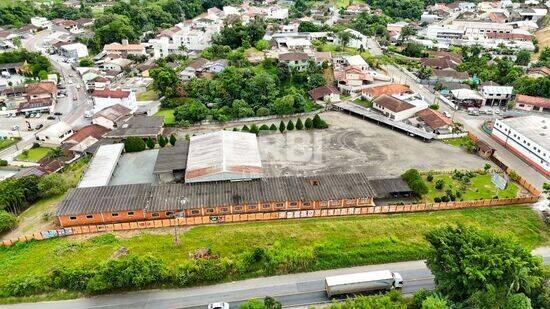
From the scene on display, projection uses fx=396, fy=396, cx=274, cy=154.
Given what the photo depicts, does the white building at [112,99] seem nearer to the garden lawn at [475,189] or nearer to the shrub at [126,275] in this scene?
the shrub at [126,275]

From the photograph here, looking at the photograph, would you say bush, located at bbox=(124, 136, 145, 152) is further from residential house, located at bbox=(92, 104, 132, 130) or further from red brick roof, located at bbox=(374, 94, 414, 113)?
red brick roof, located at bbox=(374, 94, 414, 113)

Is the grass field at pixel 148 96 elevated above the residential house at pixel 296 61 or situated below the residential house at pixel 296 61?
below

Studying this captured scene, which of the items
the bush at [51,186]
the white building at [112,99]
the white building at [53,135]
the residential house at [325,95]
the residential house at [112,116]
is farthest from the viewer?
the white building at [112,99]

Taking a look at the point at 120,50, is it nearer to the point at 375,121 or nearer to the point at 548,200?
the point at 375,121

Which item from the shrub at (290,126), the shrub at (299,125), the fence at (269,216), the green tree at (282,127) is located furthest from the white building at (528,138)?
the green tree at (282,127)

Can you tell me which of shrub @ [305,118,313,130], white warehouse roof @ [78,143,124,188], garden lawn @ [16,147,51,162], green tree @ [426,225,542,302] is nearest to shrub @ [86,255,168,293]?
white warehouse roof @ [78,143,124,188]

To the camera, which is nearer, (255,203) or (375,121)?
(255,203)

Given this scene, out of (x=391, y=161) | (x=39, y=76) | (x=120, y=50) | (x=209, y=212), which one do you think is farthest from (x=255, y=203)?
(x=120, y=50)
